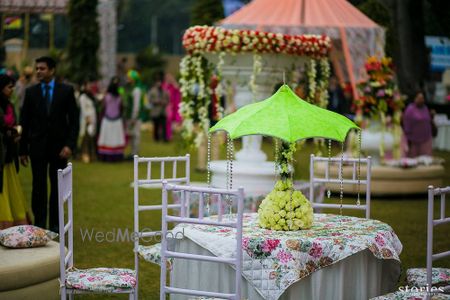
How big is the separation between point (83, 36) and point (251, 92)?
41.2ft

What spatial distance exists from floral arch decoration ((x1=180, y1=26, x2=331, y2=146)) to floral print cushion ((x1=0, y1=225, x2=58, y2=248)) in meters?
3.91

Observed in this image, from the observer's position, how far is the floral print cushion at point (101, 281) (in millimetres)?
5570

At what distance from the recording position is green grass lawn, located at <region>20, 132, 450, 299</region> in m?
8.53

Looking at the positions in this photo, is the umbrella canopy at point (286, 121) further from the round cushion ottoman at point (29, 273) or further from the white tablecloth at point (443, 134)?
the white tablecloth at point (443, 134)

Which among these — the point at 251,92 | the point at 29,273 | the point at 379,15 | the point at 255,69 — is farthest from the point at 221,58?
the point at 379,15

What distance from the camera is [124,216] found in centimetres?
1151

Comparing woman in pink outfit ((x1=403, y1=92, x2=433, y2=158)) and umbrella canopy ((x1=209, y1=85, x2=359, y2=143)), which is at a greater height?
umbrella canopy ((x1=209, y1=85, x2=359, y2=143))

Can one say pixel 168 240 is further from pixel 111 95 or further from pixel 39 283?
pixel 111 95

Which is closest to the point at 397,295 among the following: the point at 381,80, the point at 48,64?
the point at 48,64

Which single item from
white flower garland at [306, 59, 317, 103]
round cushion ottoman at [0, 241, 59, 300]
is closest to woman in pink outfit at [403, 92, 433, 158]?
white flower garland at [306, 59, 317, 103]

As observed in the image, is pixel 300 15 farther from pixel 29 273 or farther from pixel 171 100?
pixel 171 100

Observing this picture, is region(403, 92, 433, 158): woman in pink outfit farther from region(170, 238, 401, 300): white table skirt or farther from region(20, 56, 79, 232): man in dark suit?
region(170, 238, 401, 300): white table skirt

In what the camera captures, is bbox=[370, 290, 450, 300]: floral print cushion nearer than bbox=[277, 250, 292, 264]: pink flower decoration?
Yes

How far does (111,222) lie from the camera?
1097 cm
